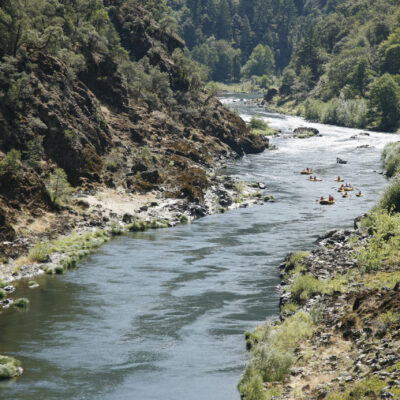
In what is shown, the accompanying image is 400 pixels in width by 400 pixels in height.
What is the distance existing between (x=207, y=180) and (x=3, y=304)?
4198 cm

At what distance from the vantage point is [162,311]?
37.3 metres

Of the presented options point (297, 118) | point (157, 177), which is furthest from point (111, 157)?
point (297, 118)

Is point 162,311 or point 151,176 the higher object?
point 151,176

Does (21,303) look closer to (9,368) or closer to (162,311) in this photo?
(162,311)

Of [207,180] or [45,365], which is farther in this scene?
[207,180]

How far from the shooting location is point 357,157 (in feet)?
345

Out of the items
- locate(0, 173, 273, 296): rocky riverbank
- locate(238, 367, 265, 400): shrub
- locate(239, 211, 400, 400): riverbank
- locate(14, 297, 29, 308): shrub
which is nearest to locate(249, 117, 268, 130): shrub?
locate(0, 173, 273, 296): rocky riverbank

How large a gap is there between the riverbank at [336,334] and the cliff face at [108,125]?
25552 mm

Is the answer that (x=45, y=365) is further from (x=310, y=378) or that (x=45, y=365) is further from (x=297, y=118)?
(x=297, y=118)

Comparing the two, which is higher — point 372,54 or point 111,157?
point 372,54

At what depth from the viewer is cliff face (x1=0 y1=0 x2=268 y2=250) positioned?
57688mm

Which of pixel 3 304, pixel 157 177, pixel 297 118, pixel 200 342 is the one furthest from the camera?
pixel 297 118

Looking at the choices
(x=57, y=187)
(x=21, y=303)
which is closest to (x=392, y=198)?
(x=57, y=187)

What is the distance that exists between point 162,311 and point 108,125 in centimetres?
4876
